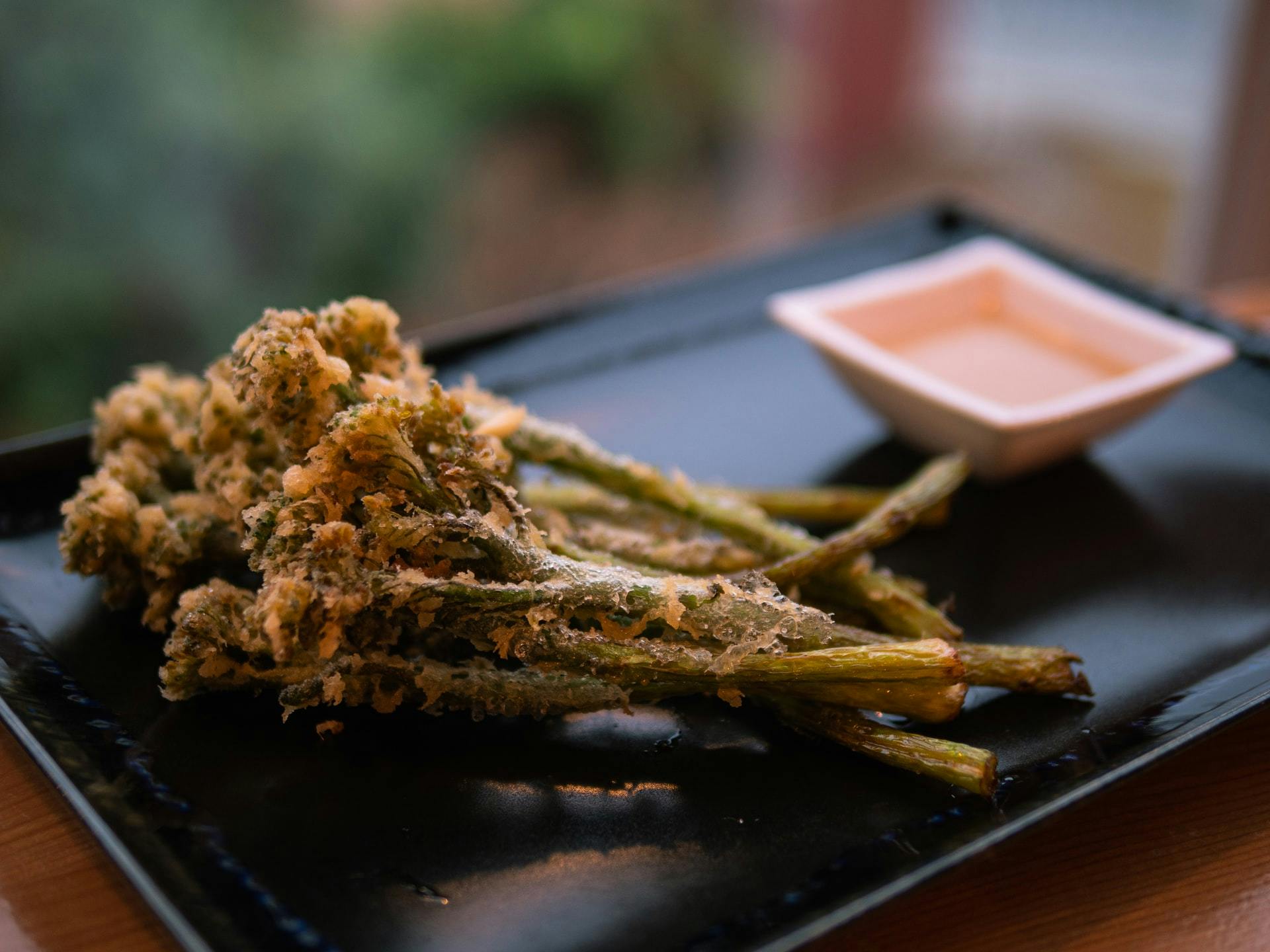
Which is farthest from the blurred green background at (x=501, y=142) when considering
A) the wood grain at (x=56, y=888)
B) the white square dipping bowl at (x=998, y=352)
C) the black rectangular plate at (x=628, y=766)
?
the wood grain at (x=56, y=888)

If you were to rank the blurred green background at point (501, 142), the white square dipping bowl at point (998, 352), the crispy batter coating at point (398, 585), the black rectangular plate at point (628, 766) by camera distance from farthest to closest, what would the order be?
the blurred green background at point (501, 142), the white square dipping bowl at point (998, 352), the crispy batter coating at point (398, 585), the black rectangular plate at point (628, 766)

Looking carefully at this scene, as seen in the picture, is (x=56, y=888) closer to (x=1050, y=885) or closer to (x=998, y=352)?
(x=1050, y=885)

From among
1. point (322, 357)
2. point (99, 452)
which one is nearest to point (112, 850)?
point (322, 357)

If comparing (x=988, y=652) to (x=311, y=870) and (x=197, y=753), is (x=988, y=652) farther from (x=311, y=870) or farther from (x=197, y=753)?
(x=197, y=753)

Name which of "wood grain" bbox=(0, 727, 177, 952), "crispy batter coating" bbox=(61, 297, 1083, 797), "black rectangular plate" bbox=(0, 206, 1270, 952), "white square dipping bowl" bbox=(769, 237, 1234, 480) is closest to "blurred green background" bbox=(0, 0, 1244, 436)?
"white square dipping bowl" bbox=(769, 237, 1234, 480)

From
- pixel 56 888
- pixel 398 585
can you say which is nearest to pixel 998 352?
pixel 398 585

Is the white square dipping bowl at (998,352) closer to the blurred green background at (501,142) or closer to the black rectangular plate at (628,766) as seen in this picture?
the black rectangular plate at (628,766)
